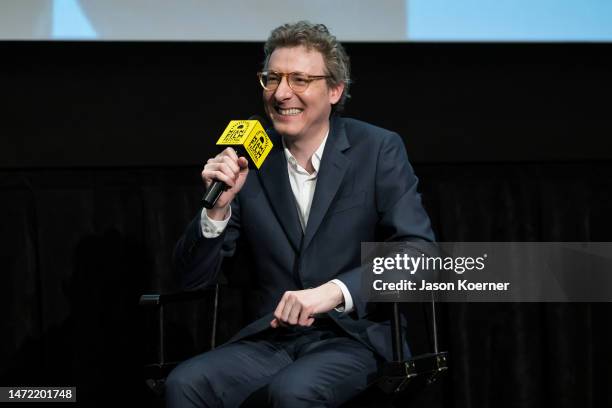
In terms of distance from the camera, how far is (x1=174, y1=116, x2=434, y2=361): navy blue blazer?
2133 mm

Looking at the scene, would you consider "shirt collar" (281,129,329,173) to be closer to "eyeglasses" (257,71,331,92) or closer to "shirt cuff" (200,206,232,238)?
"eyeglasses" (257,71,331,92)

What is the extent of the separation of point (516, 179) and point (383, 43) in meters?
0.78

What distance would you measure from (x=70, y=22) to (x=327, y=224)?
1.54 m

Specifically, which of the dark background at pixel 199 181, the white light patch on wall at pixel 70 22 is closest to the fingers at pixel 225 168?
the dark background at pixel 199 181

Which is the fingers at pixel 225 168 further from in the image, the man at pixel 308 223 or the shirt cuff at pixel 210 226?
the shirt cuff at pixel 210 226

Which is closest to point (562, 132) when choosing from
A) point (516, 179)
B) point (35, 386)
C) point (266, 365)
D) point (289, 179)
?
point (516, 179)

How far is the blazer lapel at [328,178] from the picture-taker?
2.15m

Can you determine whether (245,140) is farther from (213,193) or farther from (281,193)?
(281,193)

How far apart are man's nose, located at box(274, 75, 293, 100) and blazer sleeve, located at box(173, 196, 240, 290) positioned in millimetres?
387

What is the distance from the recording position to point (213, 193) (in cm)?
186

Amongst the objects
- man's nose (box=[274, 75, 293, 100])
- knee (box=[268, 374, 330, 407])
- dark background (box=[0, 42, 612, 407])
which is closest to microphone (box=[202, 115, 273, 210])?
man's nose (box=[274, 75, 293, 100])

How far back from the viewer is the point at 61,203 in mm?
3027

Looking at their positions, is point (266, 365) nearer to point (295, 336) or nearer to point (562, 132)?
point (295, 336)

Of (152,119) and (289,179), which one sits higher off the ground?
(152,119)
